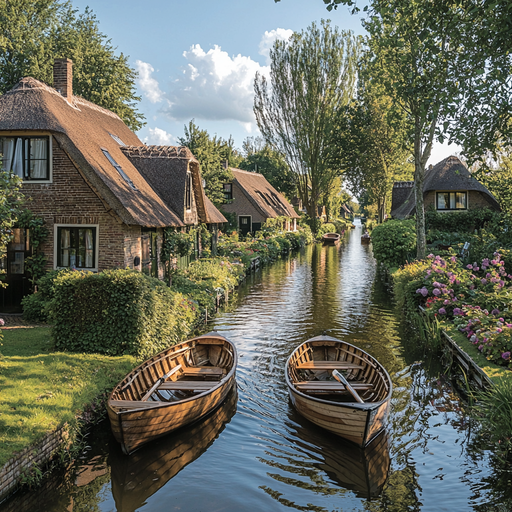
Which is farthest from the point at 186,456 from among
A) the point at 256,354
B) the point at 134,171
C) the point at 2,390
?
the point at 134,171

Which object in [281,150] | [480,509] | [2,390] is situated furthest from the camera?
[281,150]

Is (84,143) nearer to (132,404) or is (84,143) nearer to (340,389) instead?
(132,404)

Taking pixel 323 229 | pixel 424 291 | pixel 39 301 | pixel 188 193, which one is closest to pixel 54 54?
pixel 188 193

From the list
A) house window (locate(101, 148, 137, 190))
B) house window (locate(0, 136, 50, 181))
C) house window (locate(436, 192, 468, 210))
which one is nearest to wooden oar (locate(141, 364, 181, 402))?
house window (locate(0, 136, 50, 181))

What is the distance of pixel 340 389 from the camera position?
403 inches

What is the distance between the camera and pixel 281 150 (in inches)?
2298

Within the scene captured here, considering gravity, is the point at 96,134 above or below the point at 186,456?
above

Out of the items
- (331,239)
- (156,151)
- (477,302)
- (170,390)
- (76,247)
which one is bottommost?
(170,390)

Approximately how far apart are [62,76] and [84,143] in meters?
4.69

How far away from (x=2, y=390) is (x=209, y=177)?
27.6m

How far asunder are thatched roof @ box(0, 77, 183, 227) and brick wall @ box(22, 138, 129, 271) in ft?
1.34

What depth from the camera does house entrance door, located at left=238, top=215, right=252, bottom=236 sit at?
49.2 m

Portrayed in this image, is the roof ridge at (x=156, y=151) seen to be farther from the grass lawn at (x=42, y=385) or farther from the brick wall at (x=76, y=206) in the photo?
the grass lawn at (x=42, y=385)

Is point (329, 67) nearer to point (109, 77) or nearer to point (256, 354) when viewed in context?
point (109, 77)
